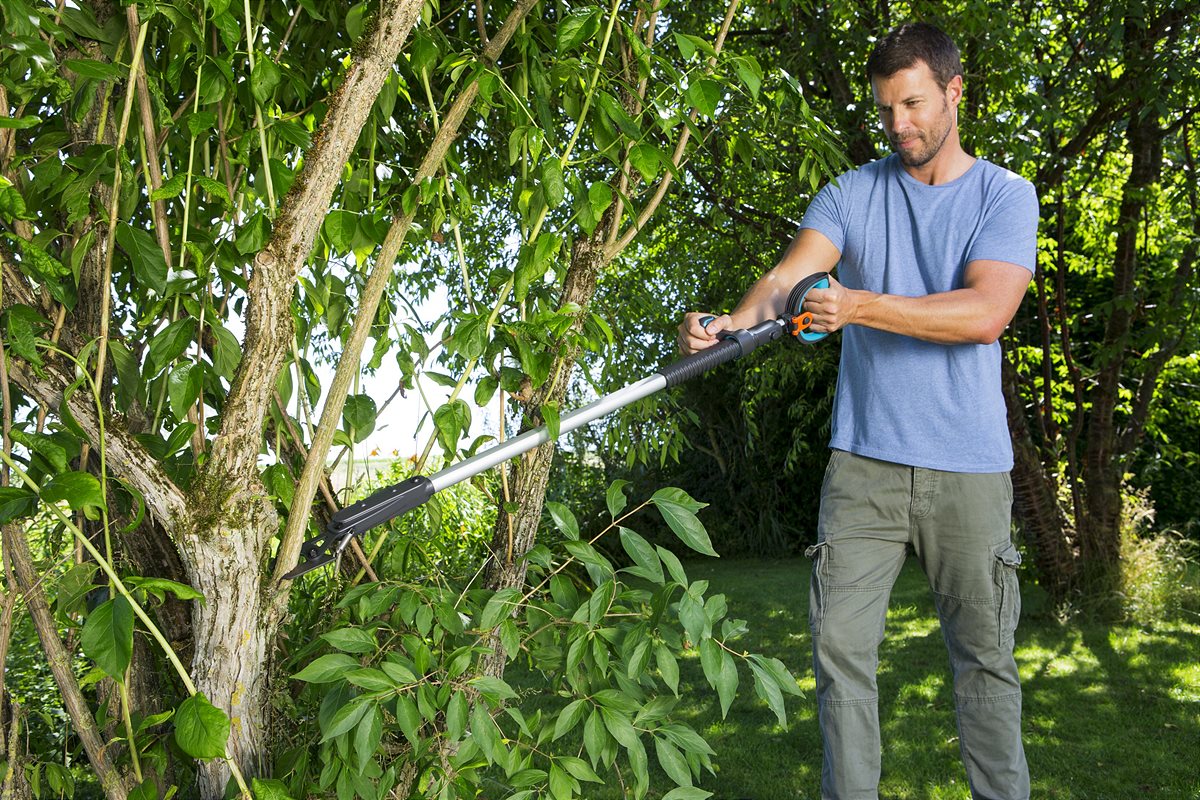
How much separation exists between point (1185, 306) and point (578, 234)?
13.1 ft

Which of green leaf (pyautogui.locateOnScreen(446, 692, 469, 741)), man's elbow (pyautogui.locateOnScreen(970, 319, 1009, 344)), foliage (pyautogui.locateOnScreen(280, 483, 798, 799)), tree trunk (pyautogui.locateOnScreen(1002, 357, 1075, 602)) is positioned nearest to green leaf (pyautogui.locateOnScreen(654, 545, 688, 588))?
Answer: foliage (pyautogui.locateOnScreen(280, 483, 798, 799))

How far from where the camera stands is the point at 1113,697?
13.7 feet

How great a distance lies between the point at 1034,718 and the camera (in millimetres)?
3920

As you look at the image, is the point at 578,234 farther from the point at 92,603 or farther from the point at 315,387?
the point at 92,603

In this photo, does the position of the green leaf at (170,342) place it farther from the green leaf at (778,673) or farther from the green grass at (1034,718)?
the green grass at (1034,718)

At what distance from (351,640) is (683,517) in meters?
0.49

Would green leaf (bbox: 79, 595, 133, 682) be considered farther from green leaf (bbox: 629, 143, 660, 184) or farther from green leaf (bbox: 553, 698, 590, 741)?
green leaf (bbox: 629, 143, 660, 184)

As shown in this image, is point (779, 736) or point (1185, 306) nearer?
point (779, 736)

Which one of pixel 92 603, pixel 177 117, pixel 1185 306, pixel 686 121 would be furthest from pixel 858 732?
pixel 1185 306

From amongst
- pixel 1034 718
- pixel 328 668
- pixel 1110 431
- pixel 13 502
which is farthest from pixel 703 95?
pixel 1110 431

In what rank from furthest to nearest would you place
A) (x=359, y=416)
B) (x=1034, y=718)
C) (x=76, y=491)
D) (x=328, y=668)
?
(x=1034, y=718) < (x=359, y=416) < (x=328, y=668) < (x=76, y=491)

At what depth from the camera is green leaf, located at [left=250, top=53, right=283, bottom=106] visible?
4.95ft

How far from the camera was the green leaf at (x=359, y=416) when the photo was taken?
178 cm

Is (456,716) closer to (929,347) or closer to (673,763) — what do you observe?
(673,763)
